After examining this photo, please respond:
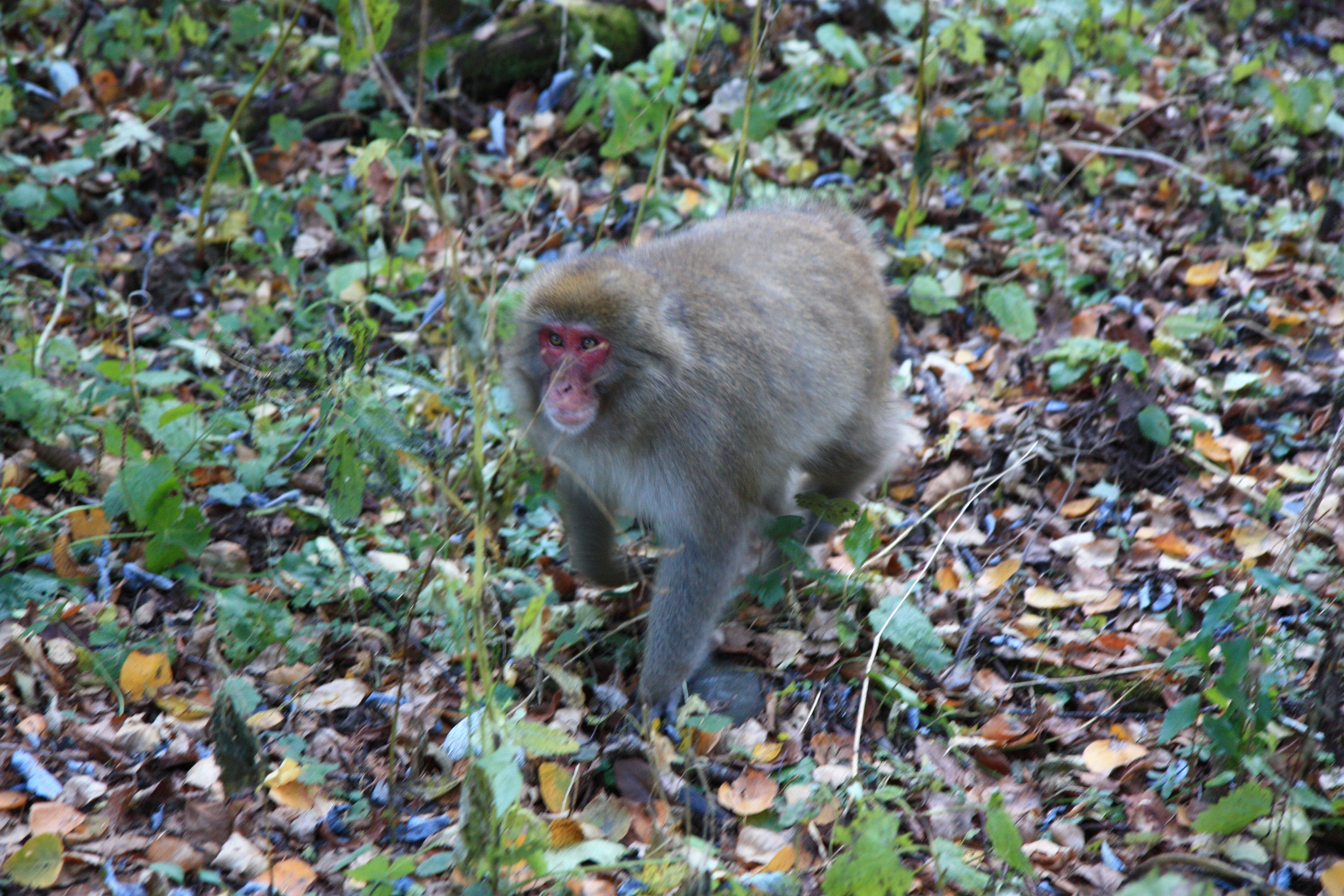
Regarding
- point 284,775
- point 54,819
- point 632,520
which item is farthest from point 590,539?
point 54,819

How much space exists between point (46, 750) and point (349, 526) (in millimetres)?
1479

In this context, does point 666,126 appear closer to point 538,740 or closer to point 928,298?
point 928,298

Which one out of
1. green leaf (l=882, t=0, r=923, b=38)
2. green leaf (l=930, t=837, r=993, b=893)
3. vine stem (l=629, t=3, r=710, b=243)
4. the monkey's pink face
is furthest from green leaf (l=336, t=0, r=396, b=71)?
green leaf (l=882, t=0, r=923, b=38)

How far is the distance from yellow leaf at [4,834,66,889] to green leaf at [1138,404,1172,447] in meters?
4.24

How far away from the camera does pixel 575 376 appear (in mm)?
3650

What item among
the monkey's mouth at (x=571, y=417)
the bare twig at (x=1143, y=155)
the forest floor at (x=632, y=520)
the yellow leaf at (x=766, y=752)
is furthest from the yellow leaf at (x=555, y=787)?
the bare twig at (x=1143, y=155)

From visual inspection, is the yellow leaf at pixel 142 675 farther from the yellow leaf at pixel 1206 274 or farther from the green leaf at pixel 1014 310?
the yellow leaf at pixel 1206 274

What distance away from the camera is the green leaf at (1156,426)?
476 cm

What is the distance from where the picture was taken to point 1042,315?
5.75 m

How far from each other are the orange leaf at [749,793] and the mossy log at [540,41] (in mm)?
4881

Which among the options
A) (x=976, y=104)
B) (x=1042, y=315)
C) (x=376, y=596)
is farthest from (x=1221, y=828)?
(x=976, y=104)

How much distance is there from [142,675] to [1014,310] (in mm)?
3899

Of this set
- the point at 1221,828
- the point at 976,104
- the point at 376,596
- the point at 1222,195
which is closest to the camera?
the point at 1221,828

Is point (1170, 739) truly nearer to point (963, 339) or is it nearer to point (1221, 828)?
point (1221, 828)
